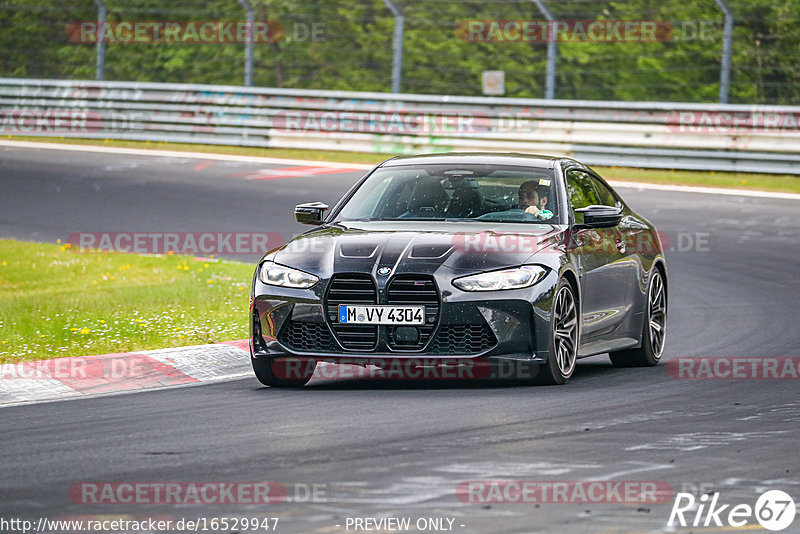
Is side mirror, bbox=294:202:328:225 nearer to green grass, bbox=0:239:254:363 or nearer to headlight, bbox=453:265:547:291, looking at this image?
green grass, bbox=0:239:254:363

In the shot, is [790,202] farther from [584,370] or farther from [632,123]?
[584,370]

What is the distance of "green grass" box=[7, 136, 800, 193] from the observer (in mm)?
23125

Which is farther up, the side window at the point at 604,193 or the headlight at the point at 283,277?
the side window at the point at 604,193

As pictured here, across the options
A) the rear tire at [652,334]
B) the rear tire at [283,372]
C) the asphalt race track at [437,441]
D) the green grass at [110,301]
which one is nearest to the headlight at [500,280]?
the asphalt race track at [437,441]

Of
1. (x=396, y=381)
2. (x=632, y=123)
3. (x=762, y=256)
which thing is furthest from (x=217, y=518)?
(x=632, y=123)

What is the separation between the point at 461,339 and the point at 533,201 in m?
1.62

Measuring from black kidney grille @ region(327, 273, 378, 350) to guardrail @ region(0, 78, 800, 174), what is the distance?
15172mm

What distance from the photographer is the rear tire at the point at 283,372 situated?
9734mm

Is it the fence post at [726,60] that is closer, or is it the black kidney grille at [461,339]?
the black kidney grille at [461,339]

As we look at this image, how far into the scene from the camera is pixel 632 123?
24.4 metres

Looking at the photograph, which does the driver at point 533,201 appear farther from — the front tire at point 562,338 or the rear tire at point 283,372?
the rear tire at point 283,372

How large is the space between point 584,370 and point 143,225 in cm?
969

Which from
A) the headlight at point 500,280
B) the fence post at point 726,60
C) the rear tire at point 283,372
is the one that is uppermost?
the fence post at point 726,60

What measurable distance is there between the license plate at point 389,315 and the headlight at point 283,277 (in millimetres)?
354
